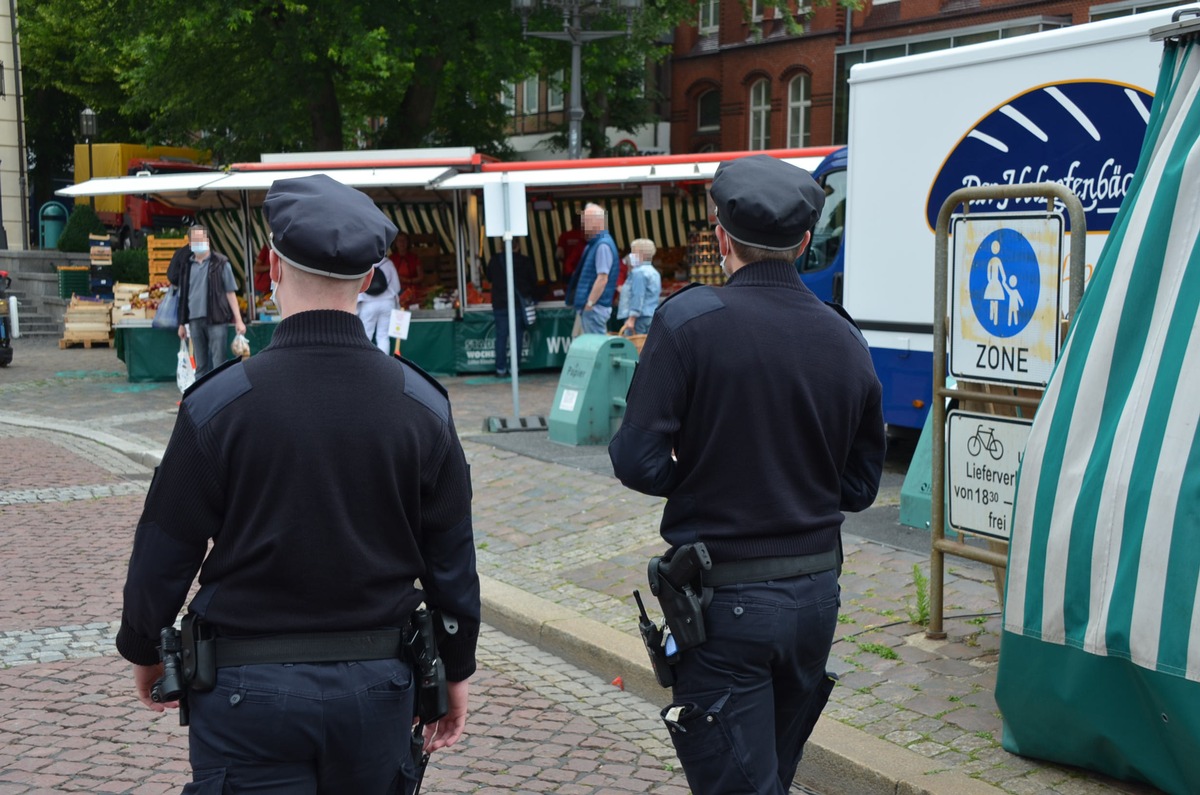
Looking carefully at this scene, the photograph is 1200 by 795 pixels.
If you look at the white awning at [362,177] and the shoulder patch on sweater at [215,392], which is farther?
the white awning at [362,177]

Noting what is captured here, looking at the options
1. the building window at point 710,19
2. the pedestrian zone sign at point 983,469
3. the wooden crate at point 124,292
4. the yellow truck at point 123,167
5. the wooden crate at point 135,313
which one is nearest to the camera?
the pedestrian zone sign at point 983,469

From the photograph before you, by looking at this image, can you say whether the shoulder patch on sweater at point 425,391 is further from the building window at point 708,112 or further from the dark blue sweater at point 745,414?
the building window at point 708,112

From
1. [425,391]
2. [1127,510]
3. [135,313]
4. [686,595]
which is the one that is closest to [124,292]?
[135,313]

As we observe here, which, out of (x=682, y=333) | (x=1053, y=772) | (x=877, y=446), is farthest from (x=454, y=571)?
(x=1053, y=772)

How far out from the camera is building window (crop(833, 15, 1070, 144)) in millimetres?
27828

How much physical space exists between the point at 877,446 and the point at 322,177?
5.17 ft

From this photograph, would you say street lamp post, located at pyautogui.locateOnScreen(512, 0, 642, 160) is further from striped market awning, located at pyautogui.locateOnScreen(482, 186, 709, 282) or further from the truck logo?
the truck logo

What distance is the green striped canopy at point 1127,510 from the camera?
392 cm

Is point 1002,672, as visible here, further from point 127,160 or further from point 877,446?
point 127,160

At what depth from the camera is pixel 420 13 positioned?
2322 centimetres

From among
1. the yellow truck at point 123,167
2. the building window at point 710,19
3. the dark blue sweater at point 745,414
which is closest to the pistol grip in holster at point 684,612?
the dark blue sweater at point 745,414

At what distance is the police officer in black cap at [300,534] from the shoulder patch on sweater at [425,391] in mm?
11

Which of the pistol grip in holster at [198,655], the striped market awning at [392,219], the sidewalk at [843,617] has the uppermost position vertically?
the striped market awning at [392,219]

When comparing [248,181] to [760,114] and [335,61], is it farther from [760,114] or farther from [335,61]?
[760,114]
